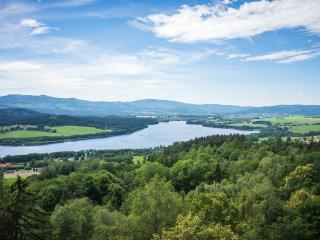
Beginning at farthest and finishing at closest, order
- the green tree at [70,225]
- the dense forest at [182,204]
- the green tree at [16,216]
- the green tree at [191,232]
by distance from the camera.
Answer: the green tree at [70,225], the dense forest at [182,204], the green tree at [191,232], the green tree at [16,216]

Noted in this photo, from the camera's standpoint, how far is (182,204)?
34.8 m

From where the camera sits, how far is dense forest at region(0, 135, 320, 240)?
877 inches

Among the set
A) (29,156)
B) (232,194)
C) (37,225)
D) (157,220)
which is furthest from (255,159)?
(29,156)

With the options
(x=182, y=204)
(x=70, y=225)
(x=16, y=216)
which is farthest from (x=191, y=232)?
(x=70, y=225)

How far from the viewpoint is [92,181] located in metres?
73.0

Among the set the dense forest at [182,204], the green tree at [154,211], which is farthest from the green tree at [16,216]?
the green tree at [154,211]

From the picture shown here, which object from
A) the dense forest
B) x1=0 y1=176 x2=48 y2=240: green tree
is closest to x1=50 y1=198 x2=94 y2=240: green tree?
the dense forest

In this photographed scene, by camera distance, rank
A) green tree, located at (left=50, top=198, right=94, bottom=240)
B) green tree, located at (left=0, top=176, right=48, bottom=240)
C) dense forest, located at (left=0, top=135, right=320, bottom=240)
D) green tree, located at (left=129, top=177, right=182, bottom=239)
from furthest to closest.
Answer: green tree, located at (left=50, top=198, right=94, bottom=240), green tree, located at (left=129, top=177, right=182, bottom=239), dense forest, located at (left=0, top=135, right=320, bottom=240), green tree, located at (left=0, top=176, right=48, bottom=240)

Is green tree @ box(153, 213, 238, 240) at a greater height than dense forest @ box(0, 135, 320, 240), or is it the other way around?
green tree @ box(153, 213, 238, 240)

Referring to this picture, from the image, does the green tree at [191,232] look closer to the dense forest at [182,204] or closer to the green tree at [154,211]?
the dense forest at [182,204]

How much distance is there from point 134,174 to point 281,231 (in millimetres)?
57289

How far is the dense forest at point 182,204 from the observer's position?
22.3 meters

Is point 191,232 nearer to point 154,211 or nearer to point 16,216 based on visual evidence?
point 16,216

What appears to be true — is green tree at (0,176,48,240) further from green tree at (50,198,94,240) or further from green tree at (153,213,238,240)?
green tree at (50,198,94,240)
